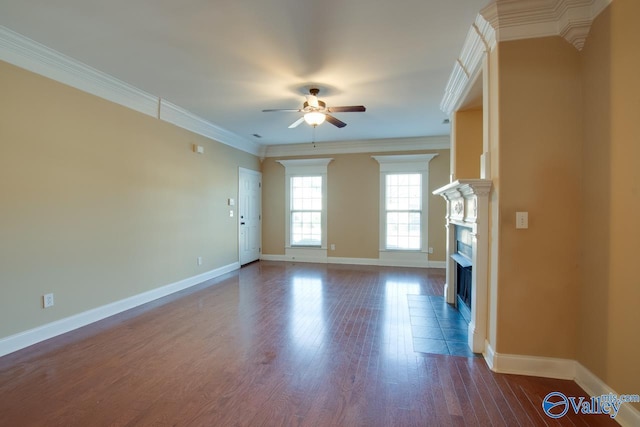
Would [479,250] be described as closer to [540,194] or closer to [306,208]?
[540,194]

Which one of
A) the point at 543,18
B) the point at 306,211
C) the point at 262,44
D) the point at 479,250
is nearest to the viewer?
the point at 543,18

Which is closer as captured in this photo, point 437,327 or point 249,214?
point 437,327

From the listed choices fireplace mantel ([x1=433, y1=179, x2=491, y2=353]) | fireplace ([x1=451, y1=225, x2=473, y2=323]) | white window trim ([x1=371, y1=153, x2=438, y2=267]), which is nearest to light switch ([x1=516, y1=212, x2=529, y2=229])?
fireplace mantel ([x1=433, y1=179, x2=491, y2=353])

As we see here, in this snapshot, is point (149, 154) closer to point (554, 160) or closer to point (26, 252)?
point (26, 252)

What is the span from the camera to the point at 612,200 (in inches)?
72.9

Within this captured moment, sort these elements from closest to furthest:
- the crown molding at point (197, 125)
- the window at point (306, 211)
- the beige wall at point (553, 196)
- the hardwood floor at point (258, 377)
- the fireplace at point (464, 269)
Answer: the hardwood floor at point (258, 377) → the beige wall at point (553, 196) → the fireplace at point (464, 269) → the crown molding at point (197, 125) → the window at point (306, 211)

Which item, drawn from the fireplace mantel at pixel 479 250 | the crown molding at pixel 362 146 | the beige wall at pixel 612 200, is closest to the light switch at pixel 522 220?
the fireplace mantel at pixel 479 250

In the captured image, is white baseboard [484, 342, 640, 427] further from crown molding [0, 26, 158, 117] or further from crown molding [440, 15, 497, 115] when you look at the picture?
crown molding [0, 26, 158, 117]

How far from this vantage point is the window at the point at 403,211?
6.36 metres

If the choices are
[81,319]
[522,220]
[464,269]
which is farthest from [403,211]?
[81,319]

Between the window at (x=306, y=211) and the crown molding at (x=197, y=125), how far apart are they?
1.45 metres

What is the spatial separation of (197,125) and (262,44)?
8.85 ft

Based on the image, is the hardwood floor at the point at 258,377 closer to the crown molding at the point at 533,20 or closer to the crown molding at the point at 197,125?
the crown molding at the point at 533,20

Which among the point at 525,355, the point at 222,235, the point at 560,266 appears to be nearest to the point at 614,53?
the point at 560,266
